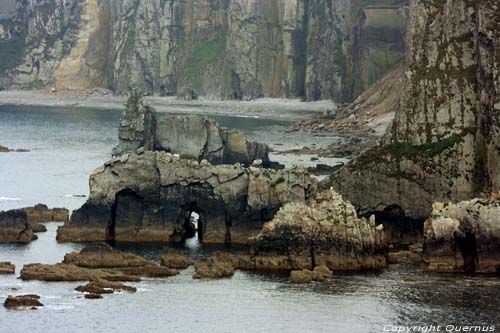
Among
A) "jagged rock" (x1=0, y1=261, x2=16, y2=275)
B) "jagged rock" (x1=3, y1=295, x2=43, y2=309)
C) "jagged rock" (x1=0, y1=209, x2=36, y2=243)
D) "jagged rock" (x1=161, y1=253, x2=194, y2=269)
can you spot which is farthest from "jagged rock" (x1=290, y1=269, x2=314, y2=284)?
"jagged rock" (x1=0, y1=209, x2=36, y2=243)

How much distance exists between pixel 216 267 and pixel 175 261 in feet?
9.30

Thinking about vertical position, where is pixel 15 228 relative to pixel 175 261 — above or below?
above

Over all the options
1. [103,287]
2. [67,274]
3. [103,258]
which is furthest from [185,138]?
→ [103,287]

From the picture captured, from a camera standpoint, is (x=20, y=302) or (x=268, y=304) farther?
(x=268, y=304)

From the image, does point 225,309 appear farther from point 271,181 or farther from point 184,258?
point 271,181

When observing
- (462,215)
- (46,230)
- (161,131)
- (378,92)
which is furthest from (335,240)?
(378,92)

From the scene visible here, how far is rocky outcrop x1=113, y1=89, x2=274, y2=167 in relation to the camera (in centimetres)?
10525

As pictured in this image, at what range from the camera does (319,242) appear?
221ft

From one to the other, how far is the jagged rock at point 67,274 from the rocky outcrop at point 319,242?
6216 millimetres

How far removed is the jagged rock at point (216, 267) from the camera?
6606 centimetres

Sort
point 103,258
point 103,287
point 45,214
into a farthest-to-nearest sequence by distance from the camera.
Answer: point 45,214 < point 103,258 < point 103,287

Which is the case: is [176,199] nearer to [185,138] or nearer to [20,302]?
[20,302]

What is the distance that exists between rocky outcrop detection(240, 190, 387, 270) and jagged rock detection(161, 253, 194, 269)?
294 cm

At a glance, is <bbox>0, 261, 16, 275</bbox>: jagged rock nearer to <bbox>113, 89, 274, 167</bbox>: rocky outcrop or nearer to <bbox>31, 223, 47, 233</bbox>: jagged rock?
<bbox>31, 223, 47, 233</bbox>: jagged rock
